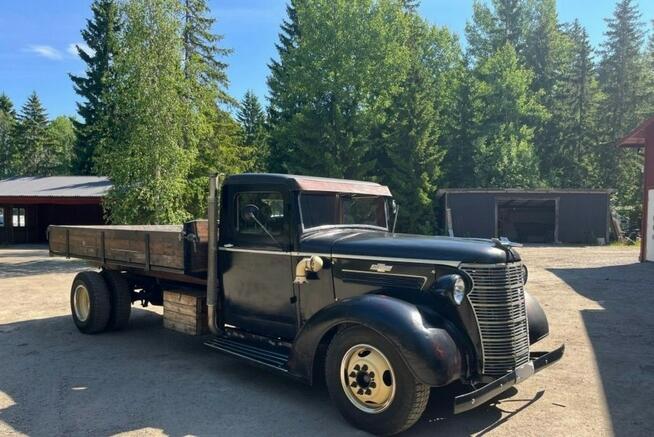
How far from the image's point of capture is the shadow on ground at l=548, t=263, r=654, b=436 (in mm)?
4457

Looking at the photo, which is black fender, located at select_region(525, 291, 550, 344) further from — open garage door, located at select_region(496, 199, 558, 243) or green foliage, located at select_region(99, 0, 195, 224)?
open garage door, located at select_region(496, 199, 558, 243)

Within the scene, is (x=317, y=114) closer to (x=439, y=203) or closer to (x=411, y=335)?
(x=439, y=203)

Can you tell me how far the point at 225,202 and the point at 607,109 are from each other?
139 ft

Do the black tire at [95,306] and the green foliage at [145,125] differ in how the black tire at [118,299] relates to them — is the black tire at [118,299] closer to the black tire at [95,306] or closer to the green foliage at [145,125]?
the black tire at [95,306]

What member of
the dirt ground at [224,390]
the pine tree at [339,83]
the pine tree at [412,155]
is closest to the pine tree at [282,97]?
the pine tree at [339,83]

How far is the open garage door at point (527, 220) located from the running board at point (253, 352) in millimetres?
24475

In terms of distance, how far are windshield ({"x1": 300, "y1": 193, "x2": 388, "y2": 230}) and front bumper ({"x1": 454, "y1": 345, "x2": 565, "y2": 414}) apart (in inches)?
82.5

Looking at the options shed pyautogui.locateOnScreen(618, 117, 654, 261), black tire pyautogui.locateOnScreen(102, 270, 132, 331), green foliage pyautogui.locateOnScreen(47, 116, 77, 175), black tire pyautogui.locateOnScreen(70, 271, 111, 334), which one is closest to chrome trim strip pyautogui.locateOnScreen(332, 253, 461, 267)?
black tire pyautogui.locateOnScreen(102, 270, 132, 331)

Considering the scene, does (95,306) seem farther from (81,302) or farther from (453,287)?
(453,287)

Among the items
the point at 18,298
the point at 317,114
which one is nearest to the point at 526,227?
the point at 317,114

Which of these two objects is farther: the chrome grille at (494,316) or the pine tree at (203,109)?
the pine tree at (203,109)

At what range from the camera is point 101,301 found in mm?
7023

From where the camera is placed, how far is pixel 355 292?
14.8 feet

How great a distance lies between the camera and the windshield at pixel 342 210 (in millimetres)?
4961
